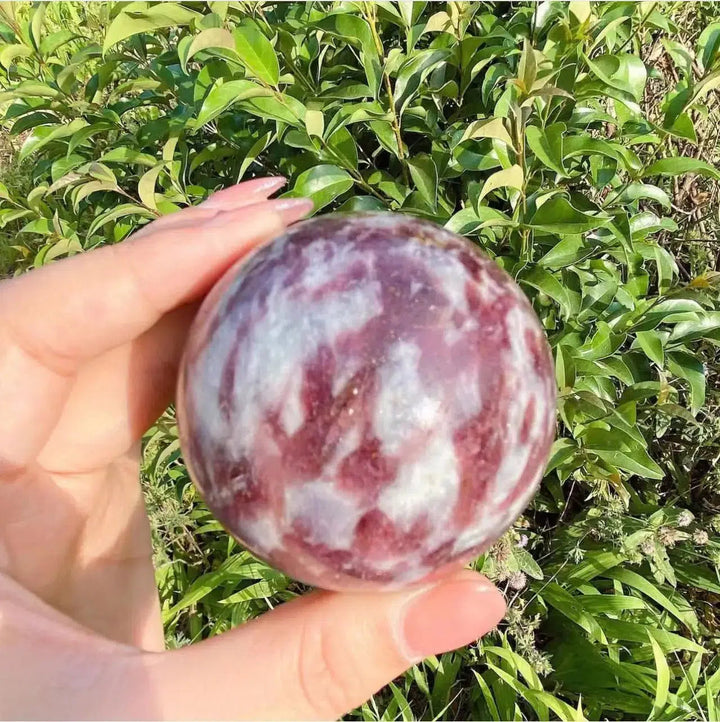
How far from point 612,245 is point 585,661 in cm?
95

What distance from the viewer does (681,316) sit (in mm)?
1497

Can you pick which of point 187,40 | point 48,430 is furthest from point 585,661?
point 187,40

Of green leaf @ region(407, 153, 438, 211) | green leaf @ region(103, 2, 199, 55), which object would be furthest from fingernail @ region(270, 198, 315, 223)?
green leaf @ region(103, 2, 199, 55)

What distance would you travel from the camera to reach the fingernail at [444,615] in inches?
38.9

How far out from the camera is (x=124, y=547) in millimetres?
1484

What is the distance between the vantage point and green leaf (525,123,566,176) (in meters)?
1.27

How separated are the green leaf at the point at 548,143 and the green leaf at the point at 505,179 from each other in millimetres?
54

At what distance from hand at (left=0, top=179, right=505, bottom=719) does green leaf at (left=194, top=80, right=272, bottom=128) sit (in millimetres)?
162

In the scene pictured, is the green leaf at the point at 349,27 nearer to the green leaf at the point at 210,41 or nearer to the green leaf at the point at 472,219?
the green leaf at the point at 210,41

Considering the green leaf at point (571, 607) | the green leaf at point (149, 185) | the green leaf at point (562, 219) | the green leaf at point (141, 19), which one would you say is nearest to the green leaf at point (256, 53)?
the green leaf at point (141, 19)

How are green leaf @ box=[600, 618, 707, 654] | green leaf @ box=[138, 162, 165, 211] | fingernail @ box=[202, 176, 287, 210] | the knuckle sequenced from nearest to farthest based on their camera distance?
the knuckle → fingernail @ box=[202, 176, 287, 210] → green leaf @ box=[138, 162, 165, 211] → green leaf @ box=[600, 618, 707, 654]

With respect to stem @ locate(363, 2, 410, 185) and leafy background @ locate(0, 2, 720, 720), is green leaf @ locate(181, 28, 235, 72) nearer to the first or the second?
leafy background @ locate(0, 2, 720, 720)

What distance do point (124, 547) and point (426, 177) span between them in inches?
38.3

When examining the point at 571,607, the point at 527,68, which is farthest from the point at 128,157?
the point at 571,607
